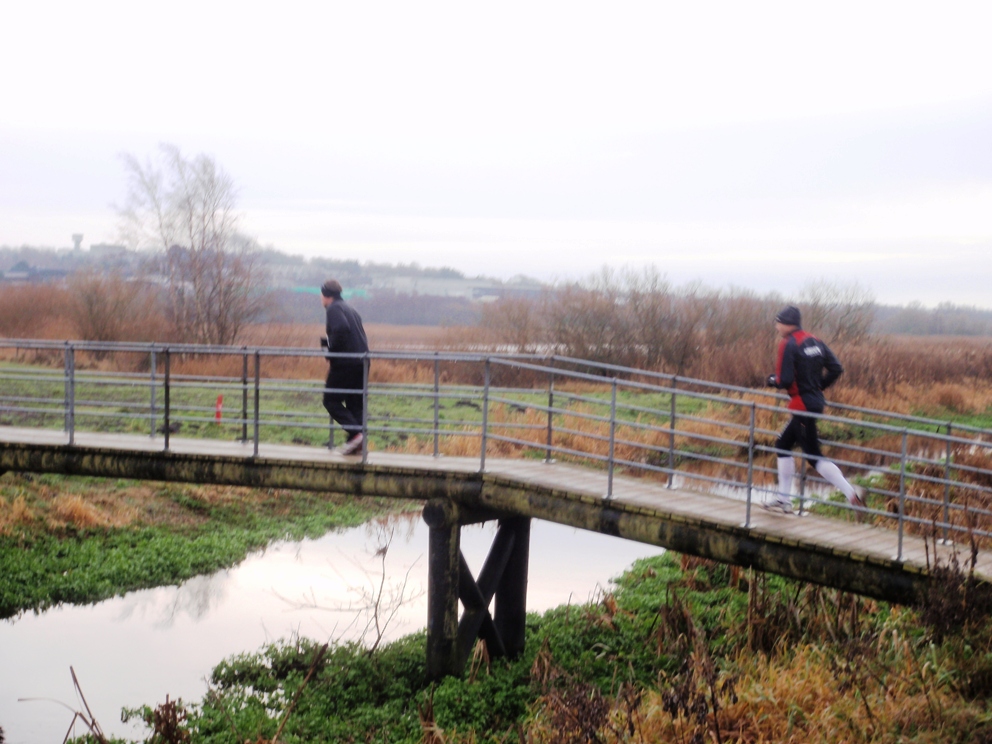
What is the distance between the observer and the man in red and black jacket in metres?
7.60

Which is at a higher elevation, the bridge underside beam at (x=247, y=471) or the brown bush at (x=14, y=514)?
the bridge underside beam at (x=247, y=471)

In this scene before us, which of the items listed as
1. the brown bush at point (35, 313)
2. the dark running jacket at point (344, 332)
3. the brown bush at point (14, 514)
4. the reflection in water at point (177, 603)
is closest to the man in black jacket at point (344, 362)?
the dark running jacket at point (344, 332)

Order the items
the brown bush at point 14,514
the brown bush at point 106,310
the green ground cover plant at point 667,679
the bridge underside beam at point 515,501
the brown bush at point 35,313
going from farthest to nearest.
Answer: the brown bush at point 35,313 → the brown bush at point 106,310 → the brown bush at point 14,514 → the bridge underside beam at point 515,501 → the green ground cover plant at point 667,679

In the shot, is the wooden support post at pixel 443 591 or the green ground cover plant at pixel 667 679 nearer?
the green ground cover plant at pixel 667 679

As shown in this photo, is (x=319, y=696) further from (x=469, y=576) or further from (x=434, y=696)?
(x=469, y=576)

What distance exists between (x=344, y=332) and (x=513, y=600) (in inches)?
133

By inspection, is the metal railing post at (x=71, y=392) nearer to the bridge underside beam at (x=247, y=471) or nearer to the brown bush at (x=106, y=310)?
the bridge underside beam at (x=247, y=471)

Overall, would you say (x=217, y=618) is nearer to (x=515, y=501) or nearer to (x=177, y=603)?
(x=177, y=603)

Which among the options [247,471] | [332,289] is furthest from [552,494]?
[247,471]

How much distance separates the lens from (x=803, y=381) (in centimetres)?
764

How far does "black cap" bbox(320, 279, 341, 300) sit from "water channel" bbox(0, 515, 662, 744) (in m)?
4.15

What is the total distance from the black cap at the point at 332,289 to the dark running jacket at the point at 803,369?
4.09 meters

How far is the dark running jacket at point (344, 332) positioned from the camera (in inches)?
363

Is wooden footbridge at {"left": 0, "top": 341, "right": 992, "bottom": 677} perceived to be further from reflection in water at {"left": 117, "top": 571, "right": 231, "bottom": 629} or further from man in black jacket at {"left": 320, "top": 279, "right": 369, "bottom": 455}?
reflection in water at {"left": 117, "top": 571, "right": 231, "bottom": 629}
